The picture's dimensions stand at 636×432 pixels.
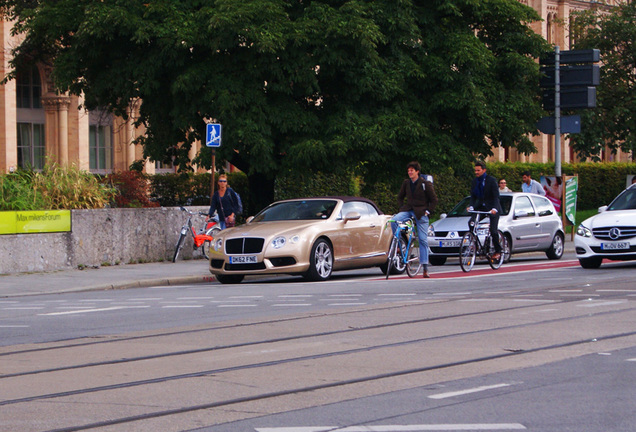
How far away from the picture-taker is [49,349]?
9656mm

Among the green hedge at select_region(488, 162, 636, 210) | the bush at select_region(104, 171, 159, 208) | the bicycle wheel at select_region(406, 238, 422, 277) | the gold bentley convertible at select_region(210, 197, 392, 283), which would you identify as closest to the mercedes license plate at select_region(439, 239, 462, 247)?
the gold bentley convertible at select_region(210, 197, 392, 283)

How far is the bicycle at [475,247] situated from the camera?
18.5 m

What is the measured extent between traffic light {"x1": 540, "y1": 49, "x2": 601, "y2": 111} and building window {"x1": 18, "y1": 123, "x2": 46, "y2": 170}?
27.7 m

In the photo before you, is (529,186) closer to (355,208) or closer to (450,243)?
(450,243)

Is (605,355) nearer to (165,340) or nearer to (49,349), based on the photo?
(165,340)

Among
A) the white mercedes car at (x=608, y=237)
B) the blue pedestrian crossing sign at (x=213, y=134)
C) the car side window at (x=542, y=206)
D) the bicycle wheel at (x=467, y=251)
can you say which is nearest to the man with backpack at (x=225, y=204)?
the blue pedestrian crossing sign at (x=213, y=134)

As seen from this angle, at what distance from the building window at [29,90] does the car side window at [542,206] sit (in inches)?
1232

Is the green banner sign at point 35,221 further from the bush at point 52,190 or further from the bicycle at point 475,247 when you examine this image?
the bicycle at point 475,247

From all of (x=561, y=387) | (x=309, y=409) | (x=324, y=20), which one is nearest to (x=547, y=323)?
(x=561, y=387)

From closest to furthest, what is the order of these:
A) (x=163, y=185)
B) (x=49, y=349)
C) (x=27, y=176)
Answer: (x=49, y=349)
(x=27, y=176)
(x=163, y=185)

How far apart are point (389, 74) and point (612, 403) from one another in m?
19.4

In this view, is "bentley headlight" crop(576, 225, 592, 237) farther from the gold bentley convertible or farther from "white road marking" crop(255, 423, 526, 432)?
"white road marking" crop(255, 423, 526, 432)

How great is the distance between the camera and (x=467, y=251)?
1855 cm

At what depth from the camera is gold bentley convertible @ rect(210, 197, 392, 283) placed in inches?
681
